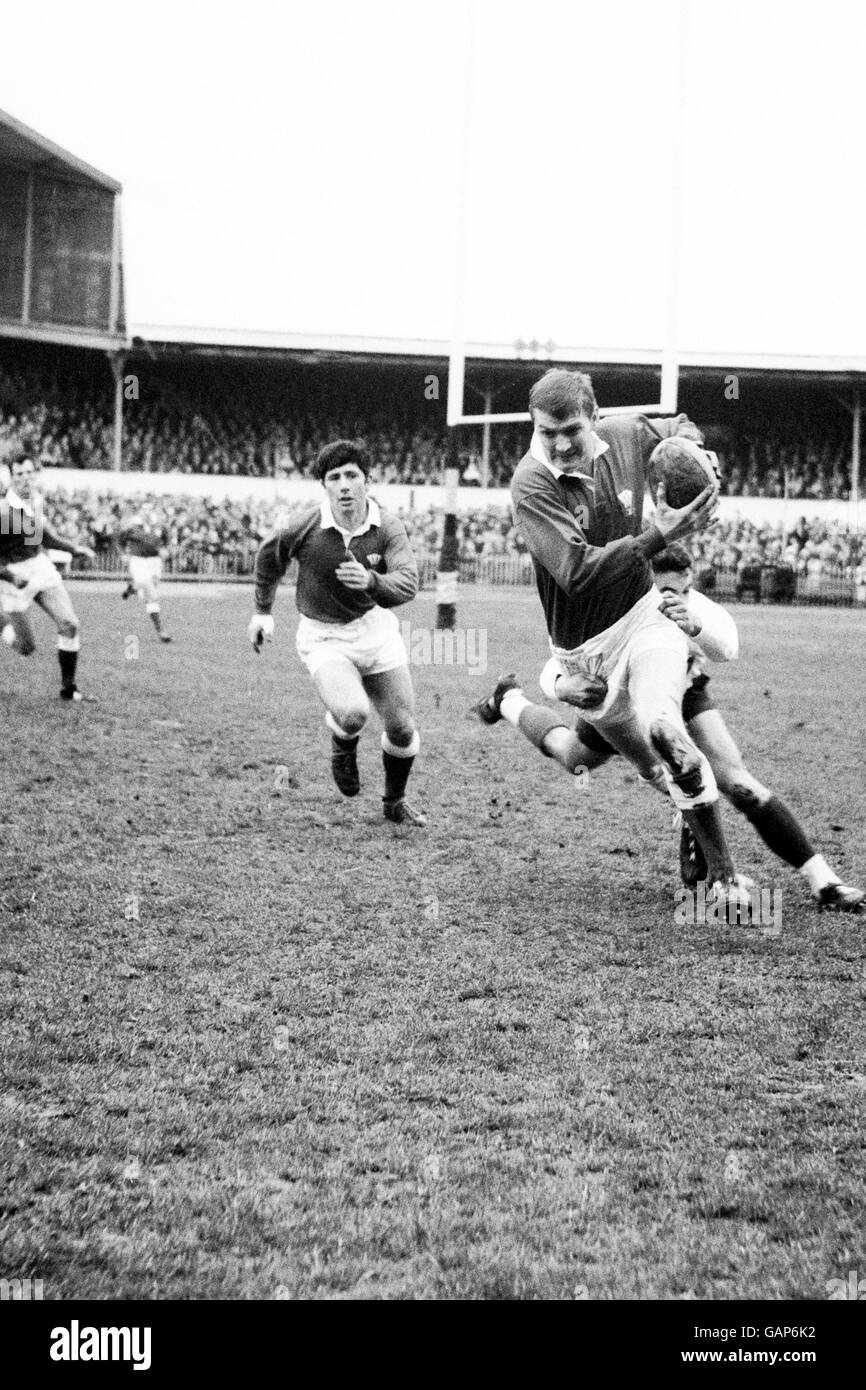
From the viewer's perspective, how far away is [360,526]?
24.9 ft

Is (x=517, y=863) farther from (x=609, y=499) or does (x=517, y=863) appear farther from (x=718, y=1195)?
(x=718, y=1195)

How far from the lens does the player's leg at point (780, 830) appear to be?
18.2 feet

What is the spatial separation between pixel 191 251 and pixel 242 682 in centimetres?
2860

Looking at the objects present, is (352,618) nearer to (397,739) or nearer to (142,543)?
(397,739)

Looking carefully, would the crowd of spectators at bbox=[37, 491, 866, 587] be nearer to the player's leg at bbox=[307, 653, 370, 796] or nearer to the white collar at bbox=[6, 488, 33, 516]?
the white collar at bbox=[6, 488, 33, 516]

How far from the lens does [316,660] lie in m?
7.71

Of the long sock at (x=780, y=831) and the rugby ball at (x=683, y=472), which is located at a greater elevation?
the rugby ball at (x=683, y=472)

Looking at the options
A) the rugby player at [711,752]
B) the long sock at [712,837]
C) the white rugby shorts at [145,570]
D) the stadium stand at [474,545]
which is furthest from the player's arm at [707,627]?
the stadium stand at [474,545]

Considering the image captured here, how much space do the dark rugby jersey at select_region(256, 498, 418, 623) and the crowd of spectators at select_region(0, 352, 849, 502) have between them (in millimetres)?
29710

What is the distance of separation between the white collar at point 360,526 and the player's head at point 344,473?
0.18 m

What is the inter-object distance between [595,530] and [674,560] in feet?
1.07

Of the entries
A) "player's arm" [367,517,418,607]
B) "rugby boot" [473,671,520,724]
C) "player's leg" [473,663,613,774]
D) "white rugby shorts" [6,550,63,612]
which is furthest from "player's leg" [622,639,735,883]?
"white rugby shorts" [6,550,63,612]

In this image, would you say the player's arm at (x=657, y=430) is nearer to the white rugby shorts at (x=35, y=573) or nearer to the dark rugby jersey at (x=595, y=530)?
the dark rugby jersey at (x=595, y=530)
